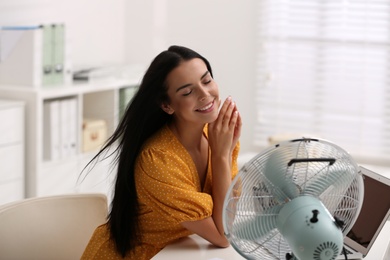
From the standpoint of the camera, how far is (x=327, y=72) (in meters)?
4.59

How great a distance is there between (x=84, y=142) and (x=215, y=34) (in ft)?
3.68

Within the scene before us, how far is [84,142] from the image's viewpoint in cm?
425

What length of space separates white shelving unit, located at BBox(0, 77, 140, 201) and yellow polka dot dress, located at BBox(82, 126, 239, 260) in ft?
4.53

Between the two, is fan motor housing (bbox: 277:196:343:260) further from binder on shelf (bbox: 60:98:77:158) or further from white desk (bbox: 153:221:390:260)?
binder on shelf (bbox: 60:98:77:158)

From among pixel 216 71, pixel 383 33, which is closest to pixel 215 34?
pixel 216 71

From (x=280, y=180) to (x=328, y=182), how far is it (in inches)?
4.6

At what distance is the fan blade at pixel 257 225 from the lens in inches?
65.5

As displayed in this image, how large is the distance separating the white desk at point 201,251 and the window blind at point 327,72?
2.46 meters

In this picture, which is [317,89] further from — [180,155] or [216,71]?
[180,155]

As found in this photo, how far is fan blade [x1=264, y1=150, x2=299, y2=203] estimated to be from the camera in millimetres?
1654

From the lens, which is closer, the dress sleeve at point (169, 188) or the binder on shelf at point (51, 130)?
the dress sleeve at point (169, 188)

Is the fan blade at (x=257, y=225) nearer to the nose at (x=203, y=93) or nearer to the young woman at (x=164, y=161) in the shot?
the young woman at (x=164, y=161)

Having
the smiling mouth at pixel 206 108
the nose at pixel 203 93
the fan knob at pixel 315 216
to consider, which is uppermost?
the nose at pixel 203 93

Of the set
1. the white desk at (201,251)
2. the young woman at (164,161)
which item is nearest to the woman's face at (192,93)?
the young woman at (164,161)
